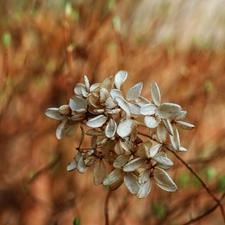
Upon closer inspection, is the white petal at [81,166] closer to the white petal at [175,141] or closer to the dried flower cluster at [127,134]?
the dried flower cluster at [127,134]

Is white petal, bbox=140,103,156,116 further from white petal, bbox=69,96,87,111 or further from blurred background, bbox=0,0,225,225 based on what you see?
blurred background, bbox=0,0,225,225

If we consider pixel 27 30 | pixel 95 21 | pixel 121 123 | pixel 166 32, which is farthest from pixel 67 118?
pixel 166 32

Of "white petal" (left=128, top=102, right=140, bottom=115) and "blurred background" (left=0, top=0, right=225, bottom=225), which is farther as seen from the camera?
"blurred background" (left=0, top=0, right=225, bottom=225)

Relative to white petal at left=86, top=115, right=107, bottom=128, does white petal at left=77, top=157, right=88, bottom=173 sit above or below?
below

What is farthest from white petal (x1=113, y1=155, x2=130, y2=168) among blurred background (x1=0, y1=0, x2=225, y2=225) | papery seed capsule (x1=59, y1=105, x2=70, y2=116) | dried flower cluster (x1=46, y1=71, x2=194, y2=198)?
blurred background (x1=0, y1=0, x2=225, y2=225)

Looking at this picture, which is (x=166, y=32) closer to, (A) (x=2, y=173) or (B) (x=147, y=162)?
(A) (x=2, y=173)

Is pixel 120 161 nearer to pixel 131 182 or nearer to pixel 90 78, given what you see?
pixel 131 182

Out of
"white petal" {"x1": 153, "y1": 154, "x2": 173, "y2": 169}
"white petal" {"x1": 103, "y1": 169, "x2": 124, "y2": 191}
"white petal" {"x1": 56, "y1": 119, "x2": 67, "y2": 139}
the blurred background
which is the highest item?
"white petal" {"x1": 153, "y1": 154, "x2": 173, "y2": 169}
